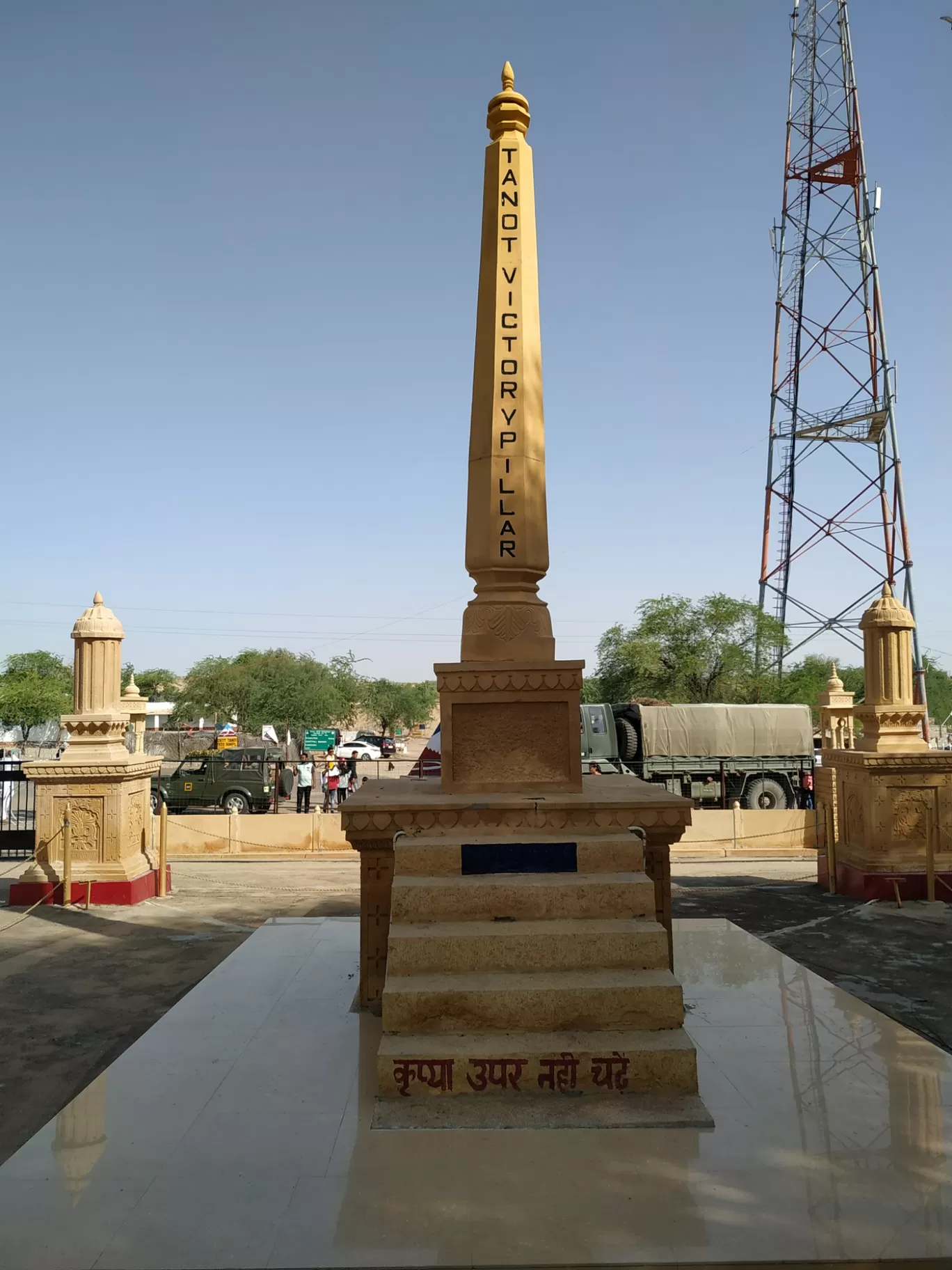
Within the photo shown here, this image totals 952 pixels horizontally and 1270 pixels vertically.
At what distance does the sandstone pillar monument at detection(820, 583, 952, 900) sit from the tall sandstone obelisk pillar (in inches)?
261

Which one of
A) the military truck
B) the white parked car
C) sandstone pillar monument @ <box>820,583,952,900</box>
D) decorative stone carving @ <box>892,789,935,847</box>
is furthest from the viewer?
the white parked car

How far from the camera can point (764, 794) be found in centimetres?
2264

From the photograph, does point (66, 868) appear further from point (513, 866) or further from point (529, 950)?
point (529, 950)

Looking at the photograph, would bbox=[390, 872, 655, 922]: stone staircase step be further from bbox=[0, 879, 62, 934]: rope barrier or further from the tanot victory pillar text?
bbox=[0, 879, 62, 934]: rope barrier

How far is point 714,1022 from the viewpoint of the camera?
17.9ft

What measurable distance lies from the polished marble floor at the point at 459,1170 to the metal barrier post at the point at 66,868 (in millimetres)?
5985

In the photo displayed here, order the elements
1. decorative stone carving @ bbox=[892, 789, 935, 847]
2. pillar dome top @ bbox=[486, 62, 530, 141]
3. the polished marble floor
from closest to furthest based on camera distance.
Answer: the polished marble floor
pillar dome top @ bbox=[486, 62, 530, 141]
decorative stone carving @ bbox=[892, 789, 935, 847]

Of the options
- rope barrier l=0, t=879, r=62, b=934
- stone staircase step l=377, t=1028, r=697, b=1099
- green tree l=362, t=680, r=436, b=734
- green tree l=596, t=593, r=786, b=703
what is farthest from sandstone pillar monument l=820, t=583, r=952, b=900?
green tree l=362, t=680, r=436, b=734

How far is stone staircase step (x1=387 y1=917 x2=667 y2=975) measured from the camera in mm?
4777

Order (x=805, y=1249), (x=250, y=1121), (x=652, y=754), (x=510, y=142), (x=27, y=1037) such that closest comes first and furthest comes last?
(x=805, y=1249), (x=250, y=1121), (x=27, y=1037), (x=510, y=142), (x=652, y=754)

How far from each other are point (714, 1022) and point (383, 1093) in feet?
7.51

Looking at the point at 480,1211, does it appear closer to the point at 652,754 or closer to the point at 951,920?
the point at 951,920

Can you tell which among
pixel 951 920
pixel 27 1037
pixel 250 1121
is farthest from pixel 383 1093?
pixel 951 920

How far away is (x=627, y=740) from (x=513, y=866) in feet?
57.9
